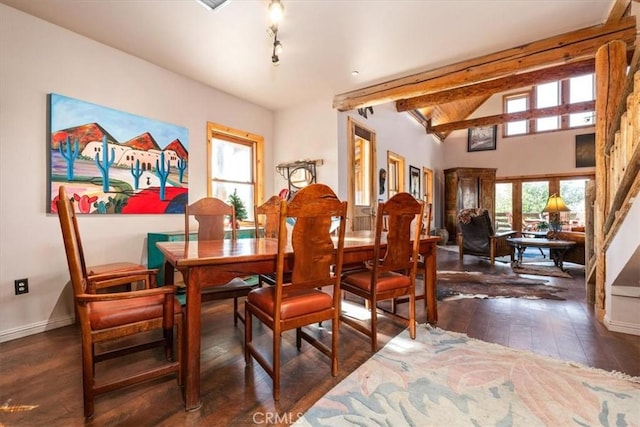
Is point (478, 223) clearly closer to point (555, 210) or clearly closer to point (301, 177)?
point (555, 210)

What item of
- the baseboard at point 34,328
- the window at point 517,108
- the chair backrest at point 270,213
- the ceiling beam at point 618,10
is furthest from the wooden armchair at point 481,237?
the baseboard at point 34,328

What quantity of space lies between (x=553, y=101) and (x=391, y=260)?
8.98 m

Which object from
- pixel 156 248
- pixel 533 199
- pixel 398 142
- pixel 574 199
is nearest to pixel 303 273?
pixel 156 248

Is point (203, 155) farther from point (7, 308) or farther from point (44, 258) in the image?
point (7, 308)

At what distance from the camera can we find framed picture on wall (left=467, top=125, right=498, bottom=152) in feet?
28.3

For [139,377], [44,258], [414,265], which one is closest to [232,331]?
[139,377]

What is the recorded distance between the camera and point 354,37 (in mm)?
2727

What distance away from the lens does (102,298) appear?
1.23 metres

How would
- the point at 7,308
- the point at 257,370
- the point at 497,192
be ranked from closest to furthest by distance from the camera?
the point at 257,370 < the point at 7,308 < the point at 497,192

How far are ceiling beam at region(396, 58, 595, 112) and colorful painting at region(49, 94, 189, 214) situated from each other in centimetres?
404

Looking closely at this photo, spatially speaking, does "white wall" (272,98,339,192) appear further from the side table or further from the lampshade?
the lampshade

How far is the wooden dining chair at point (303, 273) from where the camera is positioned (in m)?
1.46

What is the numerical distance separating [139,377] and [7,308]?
180 cm

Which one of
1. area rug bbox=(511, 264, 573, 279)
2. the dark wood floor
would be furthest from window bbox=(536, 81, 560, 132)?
the dark wood floor
